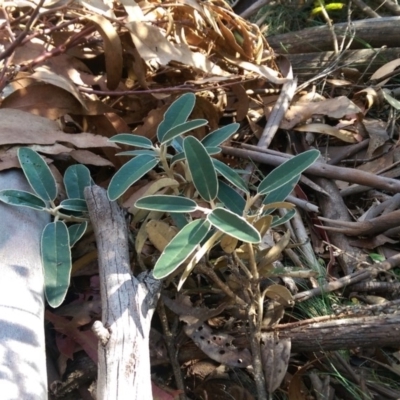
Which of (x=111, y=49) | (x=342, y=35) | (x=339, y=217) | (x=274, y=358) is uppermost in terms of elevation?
(x=342, y=35)

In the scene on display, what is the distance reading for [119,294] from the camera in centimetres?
100

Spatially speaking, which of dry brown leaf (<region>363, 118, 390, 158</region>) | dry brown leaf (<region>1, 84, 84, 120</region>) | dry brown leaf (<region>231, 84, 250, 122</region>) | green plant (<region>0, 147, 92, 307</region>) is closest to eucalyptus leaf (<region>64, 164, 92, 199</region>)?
green plant (<region>0, 147, 92, 307</region>)

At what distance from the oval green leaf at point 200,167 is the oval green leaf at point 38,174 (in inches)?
11.8

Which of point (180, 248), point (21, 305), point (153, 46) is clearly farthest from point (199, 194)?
point (153, 46)

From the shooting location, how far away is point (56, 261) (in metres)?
A: 1.05

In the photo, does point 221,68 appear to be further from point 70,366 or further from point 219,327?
point 70,366

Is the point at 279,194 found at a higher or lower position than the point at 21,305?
higher

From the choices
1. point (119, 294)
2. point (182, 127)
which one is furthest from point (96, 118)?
point (119, 294)

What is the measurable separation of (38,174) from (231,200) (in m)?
0.40

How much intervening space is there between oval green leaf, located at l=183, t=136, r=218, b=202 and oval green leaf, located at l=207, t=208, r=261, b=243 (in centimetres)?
9

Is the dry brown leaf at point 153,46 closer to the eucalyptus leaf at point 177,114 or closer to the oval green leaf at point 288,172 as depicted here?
the eucalyptus leaf at point 177,114

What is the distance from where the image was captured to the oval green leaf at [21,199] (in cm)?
110

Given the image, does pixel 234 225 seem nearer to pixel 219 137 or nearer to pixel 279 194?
pixel 279 194

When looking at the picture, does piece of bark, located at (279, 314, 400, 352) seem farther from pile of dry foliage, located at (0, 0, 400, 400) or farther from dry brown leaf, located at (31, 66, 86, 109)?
dry brown leaf, located at (31, 66, 86, 109)
